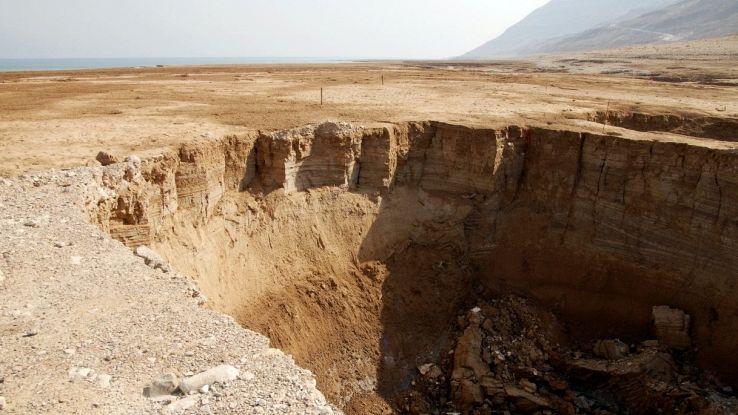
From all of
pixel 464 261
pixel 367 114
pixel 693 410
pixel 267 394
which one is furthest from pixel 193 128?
Result: pixel 693 410

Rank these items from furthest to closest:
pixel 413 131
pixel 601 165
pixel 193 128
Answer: pixel 413 131
pixel 601 165
pixel 193 128

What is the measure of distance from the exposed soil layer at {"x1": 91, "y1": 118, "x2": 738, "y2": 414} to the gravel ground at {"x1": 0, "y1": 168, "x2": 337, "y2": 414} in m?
3.73

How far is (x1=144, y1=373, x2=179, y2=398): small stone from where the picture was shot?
4.66 metres

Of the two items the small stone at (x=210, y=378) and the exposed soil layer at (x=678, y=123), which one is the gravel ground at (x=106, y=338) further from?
the exposed soil layer at (x=678, y=123)

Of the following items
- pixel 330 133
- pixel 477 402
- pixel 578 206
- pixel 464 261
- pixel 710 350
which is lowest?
pixel 477 402

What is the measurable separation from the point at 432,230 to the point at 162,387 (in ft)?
38.1

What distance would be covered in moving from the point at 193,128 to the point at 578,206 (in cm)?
1140

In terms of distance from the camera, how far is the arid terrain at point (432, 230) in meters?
11.2

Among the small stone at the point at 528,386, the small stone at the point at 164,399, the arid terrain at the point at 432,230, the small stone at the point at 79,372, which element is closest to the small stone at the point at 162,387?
the small stone at the point at 164,399

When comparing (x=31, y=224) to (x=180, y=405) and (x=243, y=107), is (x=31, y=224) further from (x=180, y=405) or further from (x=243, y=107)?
(x=243, y=107)

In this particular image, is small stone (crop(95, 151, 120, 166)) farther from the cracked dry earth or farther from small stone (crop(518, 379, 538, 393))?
small stone (crop(518, 379, 538, 393))

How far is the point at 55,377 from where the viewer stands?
4.68m

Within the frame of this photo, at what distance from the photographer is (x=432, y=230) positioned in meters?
15.6

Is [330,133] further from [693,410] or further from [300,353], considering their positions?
[693,410]
